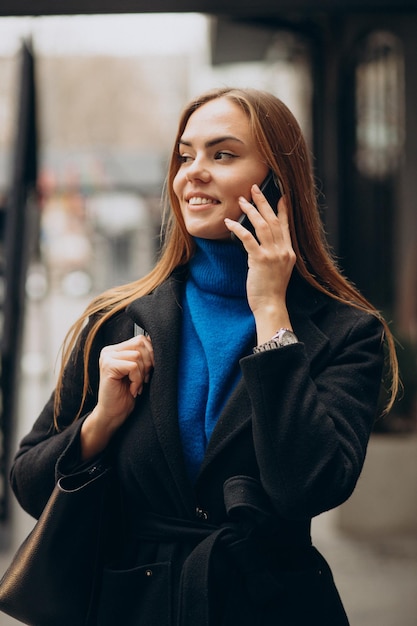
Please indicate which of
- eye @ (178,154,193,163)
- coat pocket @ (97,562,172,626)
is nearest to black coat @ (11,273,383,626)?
coat pocket @ (97,562,172,626)

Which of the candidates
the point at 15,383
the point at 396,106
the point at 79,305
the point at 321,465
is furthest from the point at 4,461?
the point at 79,305

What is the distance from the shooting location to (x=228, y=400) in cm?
229

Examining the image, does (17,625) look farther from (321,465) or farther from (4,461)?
(321,465)

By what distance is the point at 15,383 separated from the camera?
6.61 meters

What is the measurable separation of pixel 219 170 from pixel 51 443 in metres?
0.75

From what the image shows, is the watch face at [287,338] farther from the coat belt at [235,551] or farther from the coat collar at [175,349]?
the coat belt at [235,551]

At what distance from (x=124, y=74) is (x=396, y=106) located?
42.0 metres

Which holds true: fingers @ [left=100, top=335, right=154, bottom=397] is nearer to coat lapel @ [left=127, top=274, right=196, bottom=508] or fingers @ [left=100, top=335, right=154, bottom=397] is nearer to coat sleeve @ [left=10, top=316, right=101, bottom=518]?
coat lapel @ [left=127, top=274, right=196, bottom=508]

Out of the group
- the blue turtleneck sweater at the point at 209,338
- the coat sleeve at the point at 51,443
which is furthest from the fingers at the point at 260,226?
the coat sleeve at the point at 51,443

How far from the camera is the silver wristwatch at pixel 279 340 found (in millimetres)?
2195

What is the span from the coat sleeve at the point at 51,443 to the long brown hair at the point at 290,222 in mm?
29

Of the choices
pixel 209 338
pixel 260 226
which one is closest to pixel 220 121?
pixel 260 226

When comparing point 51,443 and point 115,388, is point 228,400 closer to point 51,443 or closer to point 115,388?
point 115,388

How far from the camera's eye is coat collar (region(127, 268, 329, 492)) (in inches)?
88.4
